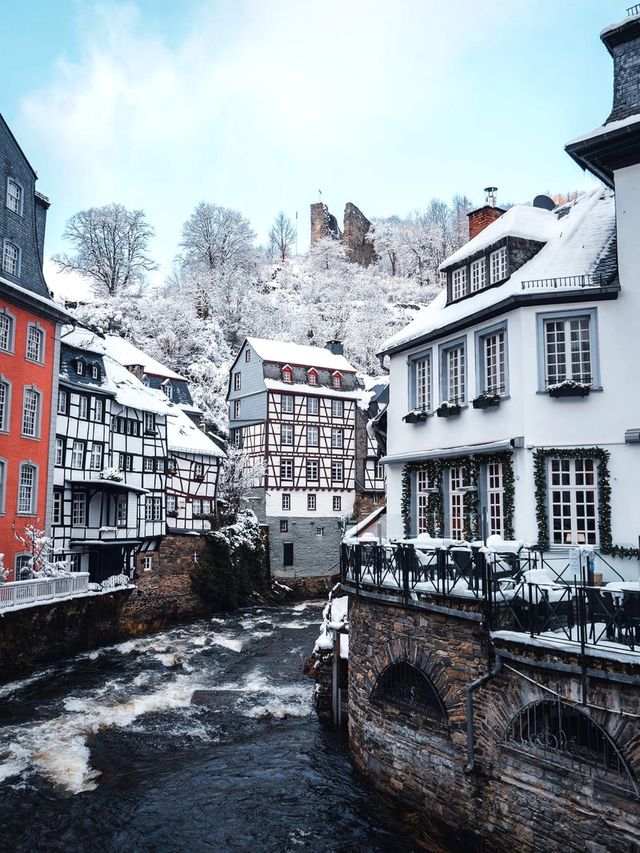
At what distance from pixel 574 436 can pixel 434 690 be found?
531 centimetres

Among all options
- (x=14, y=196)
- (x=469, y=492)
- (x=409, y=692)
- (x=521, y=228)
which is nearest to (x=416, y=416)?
(x=469, y=492)

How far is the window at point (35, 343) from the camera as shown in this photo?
75.4 ft

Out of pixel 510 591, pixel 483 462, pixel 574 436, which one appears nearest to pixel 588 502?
pixel 574 436

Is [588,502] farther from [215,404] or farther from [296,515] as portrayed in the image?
[215,404]

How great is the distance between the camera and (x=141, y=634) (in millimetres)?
26062

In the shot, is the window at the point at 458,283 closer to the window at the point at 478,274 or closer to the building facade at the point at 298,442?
the window at the point at 478,274

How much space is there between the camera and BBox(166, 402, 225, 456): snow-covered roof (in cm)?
3216

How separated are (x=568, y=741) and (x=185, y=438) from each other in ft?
87.9

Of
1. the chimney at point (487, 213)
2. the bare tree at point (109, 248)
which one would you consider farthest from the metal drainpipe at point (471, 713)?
the bare tree at point (109, 248)

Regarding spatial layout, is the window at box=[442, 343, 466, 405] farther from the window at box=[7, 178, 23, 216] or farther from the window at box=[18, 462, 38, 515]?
the window at box=[7, 178, 23, 216]

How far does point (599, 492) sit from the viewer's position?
12.2 metres

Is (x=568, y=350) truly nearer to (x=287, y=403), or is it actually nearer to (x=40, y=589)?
(x=40, y=589)

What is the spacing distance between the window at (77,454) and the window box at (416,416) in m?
14.6

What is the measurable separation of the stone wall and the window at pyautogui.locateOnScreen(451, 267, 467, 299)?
25.8ft
